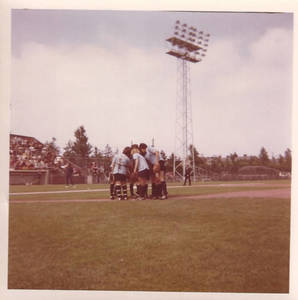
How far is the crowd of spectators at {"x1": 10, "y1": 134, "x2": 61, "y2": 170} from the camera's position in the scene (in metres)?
3.68

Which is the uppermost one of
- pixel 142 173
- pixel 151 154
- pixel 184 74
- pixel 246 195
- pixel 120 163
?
pixel 184 74

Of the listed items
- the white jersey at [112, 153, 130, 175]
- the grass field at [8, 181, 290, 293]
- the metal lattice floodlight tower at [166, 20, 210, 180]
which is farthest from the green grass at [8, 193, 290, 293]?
the metal lattice floodlight tower at [166, 20, 210, 180]

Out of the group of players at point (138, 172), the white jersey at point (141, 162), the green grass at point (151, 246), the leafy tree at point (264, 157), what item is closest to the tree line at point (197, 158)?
the leafy tree at point (264, 157)

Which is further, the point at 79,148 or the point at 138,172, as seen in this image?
the point at 138,172

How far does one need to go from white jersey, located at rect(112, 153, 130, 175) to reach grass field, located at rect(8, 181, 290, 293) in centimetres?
31

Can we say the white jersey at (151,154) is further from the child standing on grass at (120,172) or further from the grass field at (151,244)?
the grass field at (151,244)

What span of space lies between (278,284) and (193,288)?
915 mm

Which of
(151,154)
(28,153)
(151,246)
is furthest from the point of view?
(151,154)

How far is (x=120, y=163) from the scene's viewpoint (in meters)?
3.83

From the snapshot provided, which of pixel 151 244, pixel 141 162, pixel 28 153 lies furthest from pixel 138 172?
pixel 28 153

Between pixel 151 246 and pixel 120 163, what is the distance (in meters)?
1.00

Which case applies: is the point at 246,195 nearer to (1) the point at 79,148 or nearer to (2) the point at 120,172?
(2) the point at 120,172

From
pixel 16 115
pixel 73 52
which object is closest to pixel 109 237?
pixel 16 115

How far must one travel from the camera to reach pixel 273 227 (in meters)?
3.61
